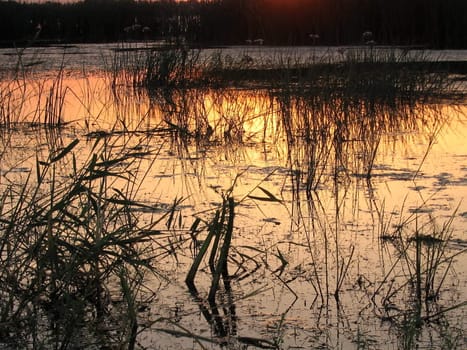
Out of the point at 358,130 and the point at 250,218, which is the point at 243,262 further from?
the point at 358,130

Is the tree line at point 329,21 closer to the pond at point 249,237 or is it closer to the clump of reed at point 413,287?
the pond at point 249,237

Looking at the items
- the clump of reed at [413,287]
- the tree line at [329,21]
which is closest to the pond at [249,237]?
the clump of reed at [413,287]

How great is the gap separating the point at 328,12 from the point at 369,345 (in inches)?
415

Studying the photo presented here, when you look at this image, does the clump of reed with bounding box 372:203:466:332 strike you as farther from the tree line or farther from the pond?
the tree line

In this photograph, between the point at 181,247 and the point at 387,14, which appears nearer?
the point at 181,247

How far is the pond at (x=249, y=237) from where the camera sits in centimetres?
205

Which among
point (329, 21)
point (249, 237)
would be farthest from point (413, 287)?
point (329, 21)

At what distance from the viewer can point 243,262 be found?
8.43 feet

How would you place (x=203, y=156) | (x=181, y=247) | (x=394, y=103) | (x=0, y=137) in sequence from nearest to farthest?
(x=181, y=247), (x=203, y=156), (x=0, y=137), (x=394, y=103)

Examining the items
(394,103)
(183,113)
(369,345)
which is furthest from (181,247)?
(394,103)

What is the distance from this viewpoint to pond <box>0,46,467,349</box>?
205 cm

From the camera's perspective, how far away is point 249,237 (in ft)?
9.39

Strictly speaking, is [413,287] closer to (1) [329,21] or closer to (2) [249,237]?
(2) [249,237]

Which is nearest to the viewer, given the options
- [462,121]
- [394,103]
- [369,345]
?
[369,345]
